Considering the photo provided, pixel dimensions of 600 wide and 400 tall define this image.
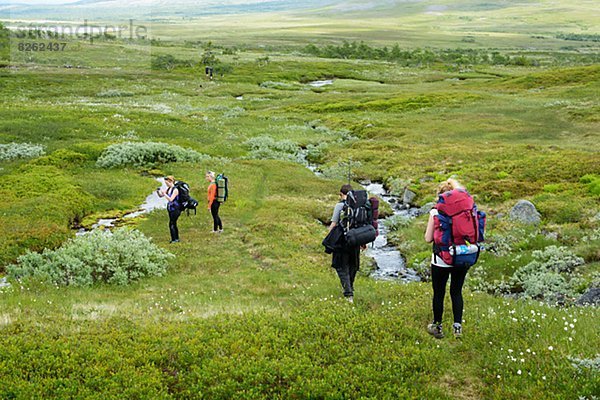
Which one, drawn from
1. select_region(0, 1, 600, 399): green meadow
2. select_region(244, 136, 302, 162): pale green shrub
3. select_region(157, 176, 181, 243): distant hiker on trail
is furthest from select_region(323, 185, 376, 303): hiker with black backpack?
select_region(244, 136, 302, 162): pale green shrub

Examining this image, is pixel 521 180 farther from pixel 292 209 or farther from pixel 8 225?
pixel 8 225

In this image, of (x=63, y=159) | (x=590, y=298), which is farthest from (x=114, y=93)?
(x=590, y=298)

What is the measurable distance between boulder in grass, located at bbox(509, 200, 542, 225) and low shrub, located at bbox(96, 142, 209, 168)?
24.7 metres

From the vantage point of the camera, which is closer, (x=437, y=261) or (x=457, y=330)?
(x=437, y=261)

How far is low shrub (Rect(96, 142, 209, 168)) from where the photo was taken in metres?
38.3

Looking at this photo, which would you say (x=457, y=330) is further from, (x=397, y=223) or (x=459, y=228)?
(x=397, y=223)

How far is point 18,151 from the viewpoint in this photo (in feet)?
127

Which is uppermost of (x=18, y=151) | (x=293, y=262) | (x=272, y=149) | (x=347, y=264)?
(x=18, y=151)

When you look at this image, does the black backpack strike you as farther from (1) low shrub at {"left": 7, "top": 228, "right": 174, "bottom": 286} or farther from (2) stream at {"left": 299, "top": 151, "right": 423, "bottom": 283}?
(2) stream at {"left": 299, "top": 151, "right": 423, "bottom": 283}

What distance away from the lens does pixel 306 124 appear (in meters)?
63.8

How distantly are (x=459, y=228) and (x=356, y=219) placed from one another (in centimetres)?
355

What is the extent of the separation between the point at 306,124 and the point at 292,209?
1366 inches

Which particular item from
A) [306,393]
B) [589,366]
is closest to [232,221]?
[306,393]

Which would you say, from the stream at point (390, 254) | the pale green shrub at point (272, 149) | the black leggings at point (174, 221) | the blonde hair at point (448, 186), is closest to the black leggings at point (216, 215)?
the black leggings at point (174, 221)
